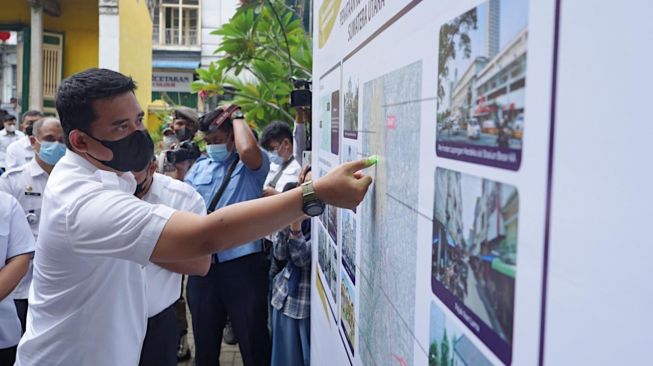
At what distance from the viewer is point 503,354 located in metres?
0.71

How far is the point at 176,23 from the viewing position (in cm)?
2822

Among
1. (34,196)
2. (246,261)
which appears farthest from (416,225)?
(34,196)

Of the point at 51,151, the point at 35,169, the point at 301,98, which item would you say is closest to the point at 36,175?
the point at 35,169

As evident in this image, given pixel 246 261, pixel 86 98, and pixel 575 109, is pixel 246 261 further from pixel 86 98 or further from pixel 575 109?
pixel 575 109

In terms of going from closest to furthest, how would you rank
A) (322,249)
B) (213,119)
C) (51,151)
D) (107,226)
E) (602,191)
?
(602,191)
(107,226)
(322,249)
(51,151)
(213,119)

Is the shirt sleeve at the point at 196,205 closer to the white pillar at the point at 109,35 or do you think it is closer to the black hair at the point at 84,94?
the black hair at the point at 84,94

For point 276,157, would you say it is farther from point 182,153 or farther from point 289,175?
point 182,153

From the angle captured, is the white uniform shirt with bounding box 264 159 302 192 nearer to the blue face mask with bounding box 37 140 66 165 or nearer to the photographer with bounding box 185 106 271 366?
the photographer with bounding box 185 106 271 366

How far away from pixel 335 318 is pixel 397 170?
0.99 metres

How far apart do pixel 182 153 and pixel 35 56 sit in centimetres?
1108

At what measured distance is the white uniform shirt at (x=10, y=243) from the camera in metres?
2.55

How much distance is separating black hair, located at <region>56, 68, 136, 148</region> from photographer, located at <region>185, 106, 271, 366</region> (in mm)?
1649

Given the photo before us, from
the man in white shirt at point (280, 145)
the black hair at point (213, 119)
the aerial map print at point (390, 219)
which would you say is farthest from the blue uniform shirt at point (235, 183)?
the aerial map print at point (390, 219)

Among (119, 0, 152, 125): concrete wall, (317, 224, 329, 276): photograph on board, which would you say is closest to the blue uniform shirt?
(317, 224, 329, 276): photograph on board
